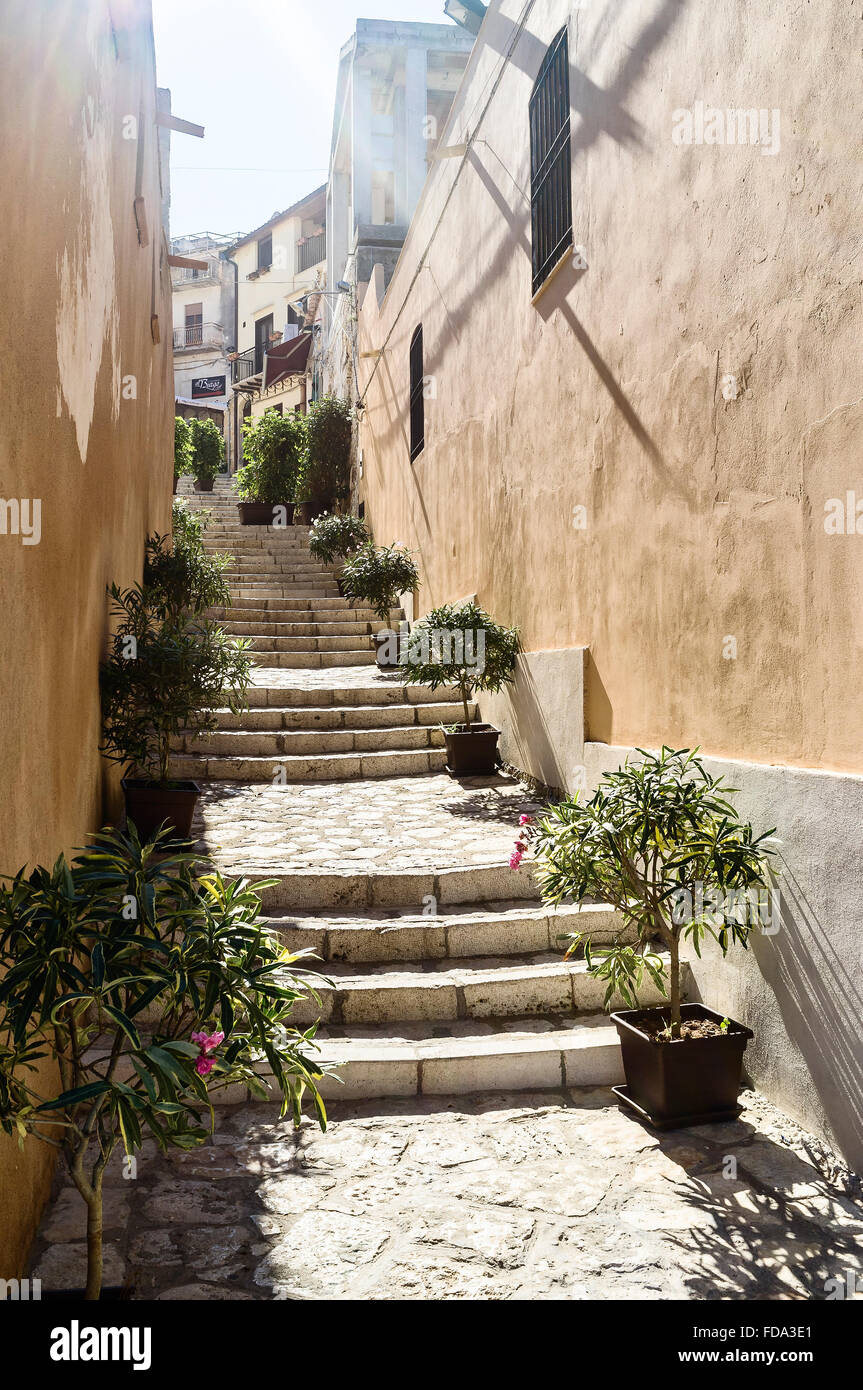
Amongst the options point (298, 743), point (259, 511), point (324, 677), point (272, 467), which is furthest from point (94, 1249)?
point (272, 467)

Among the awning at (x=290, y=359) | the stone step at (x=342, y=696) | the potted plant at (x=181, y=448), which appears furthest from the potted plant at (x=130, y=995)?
the awning at (x=290, y=359)

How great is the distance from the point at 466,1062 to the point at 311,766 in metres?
3.85

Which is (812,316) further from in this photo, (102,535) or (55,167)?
(102,535)

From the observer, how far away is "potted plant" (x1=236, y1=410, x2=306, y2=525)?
1981 centimetres

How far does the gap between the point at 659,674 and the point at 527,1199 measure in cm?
257

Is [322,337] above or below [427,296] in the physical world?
above

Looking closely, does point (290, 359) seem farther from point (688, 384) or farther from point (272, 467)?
point (688, 384)

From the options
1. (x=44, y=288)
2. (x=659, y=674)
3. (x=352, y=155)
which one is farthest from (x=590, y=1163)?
(x=352, y=155)

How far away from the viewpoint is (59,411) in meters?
3.49

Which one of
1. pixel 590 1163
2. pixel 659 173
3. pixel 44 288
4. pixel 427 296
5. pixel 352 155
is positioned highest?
pixel 352 155

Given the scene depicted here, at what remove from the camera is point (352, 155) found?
18.9m

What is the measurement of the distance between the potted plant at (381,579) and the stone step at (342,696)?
2071mm

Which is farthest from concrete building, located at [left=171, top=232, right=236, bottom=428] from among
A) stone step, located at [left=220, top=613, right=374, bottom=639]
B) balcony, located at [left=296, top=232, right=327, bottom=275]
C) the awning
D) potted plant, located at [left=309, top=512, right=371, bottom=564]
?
stone step, located at [left=220, top=613, right=374, bottom=639]

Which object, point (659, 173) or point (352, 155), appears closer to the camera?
point (659, 173)
